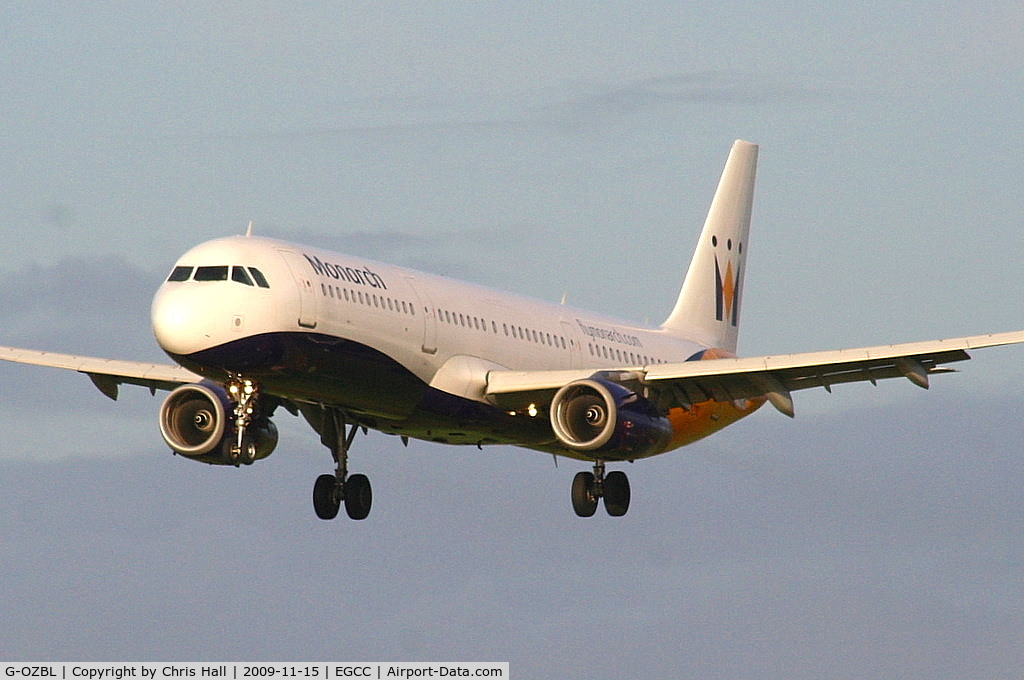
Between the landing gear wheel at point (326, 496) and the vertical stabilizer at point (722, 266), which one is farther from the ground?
the vertical stabilizer at point (722, 266)

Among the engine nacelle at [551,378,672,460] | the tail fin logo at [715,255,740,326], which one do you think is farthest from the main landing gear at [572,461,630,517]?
the tail fin logo at [715,255,740,326]

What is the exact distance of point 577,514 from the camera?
5497 centimetres

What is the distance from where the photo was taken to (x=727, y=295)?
6762cm

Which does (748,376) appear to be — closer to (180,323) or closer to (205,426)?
(205,426)

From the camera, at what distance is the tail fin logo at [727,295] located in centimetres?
6694

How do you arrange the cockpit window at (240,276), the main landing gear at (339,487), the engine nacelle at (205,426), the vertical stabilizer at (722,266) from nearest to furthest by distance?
the cockpit window at (240,276)
the engine nacelle at (205,426)
the main landing gear at (339,487)
the vertical stabilizer at (722,266)

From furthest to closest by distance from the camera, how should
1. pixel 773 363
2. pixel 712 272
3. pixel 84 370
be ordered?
pixel 712 272 < pixel 84 370 < pixel 773 363

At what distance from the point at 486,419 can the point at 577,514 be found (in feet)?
20.1

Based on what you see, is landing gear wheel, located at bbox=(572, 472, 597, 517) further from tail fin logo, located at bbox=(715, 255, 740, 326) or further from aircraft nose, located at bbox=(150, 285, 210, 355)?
aircraft nose, located at bbox=(150, 285, 210, 355)

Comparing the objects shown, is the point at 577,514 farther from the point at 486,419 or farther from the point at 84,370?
the point at 84,370

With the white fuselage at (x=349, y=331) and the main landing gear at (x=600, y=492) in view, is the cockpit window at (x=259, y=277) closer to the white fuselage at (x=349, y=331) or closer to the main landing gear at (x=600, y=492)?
the white fuselage at (x=349, y=331)

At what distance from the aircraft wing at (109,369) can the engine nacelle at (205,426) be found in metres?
2.95

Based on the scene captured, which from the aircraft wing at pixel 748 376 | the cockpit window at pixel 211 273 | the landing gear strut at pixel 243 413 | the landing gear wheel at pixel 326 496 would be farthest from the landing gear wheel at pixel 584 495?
the cockpit window at pixel 211 273

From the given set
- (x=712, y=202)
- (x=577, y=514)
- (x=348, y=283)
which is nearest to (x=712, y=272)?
(x=712, y=202)
